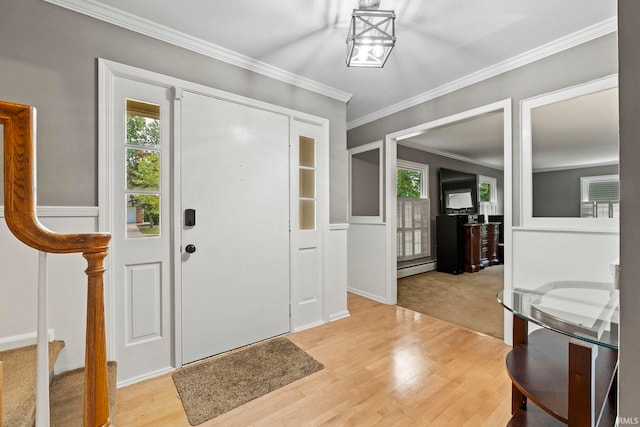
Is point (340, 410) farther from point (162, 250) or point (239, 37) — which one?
point (239, 37)

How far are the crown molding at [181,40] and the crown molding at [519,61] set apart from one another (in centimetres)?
101

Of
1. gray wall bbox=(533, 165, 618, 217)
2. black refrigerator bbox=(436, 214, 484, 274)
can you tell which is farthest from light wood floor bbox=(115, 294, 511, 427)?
black refrigerator bbox=(436, 214, 484, 274)

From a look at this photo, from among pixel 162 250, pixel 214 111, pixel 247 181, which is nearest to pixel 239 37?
pixel 214 111

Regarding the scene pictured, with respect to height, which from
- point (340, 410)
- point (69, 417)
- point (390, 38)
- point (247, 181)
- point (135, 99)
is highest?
point (390, 38)

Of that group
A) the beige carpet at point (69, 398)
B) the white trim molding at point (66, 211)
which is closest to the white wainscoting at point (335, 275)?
the beige carpet at point (69, 398)

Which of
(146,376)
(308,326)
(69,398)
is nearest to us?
(69,398)

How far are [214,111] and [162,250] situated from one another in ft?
3.84

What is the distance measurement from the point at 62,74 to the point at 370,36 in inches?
75.5

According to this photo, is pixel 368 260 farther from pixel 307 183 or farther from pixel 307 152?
pixel 307 152

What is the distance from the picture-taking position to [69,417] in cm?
132

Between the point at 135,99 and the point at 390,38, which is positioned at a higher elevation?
the point at 390,38

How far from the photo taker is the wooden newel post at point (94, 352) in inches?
31.8

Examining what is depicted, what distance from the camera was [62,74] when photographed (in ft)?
5.52

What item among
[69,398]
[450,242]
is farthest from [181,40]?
[450,242]
